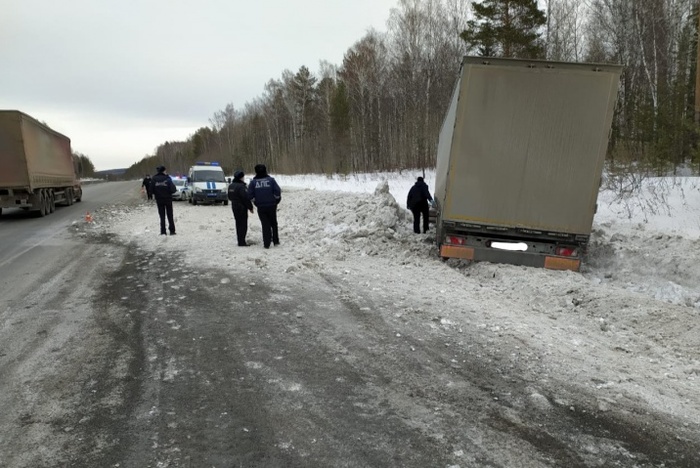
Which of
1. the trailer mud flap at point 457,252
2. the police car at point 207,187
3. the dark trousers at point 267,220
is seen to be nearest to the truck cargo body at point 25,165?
the police car at point 207,187

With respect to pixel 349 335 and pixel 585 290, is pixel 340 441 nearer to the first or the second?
pixel 349 335

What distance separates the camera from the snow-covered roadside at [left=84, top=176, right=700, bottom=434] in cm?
406

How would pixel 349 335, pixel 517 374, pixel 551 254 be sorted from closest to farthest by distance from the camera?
1. pixel 517 374
2. pixel 349 335
3. pixel 551 254

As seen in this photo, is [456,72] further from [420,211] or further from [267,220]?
[267,220]

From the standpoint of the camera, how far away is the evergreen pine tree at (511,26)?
2814cm

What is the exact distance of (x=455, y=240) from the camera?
26.0 ft

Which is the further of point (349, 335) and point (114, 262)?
point (114, 262)

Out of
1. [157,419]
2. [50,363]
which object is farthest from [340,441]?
[50,363]

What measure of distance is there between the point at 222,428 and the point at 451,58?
34.6 metres

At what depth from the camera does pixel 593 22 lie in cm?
2944

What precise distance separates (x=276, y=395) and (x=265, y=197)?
701 centimetres

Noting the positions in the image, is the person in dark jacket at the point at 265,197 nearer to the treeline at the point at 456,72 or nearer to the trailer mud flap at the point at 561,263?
the trailer mud flap at the point at 561,263

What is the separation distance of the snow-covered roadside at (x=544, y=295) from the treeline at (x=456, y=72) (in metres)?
4.36

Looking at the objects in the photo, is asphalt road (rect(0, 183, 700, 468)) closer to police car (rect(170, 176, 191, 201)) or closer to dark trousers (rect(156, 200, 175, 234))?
dark trousers (rect(156, 200, 175, 234))
